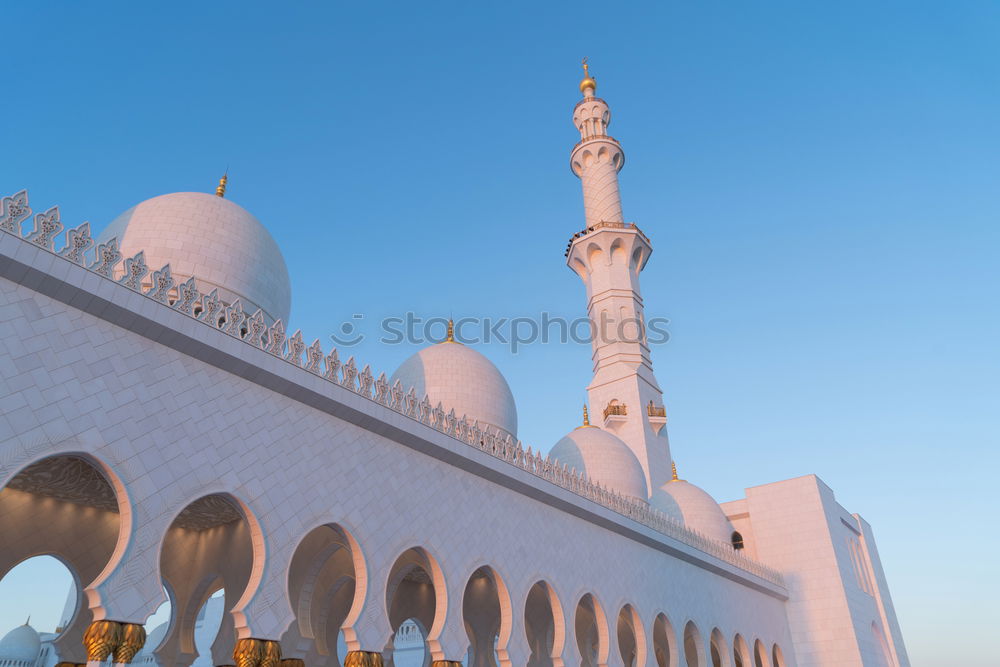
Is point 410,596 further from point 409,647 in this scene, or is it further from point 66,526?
point 409,647

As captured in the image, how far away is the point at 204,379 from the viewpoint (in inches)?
331

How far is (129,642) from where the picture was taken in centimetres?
706

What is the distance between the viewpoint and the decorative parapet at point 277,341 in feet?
23.9

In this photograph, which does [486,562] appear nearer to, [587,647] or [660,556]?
[660,556]

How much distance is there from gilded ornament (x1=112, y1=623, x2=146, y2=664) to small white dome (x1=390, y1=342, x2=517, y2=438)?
8.25 meters

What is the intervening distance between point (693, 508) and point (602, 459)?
4.93 meters

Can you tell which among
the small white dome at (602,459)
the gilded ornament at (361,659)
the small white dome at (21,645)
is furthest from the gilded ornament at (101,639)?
the small white dome at (21,645)

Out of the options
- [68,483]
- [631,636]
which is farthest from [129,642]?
[631,636]

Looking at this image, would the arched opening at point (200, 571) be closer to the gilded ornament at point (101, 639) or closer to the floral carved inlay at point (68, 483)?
the floral carved inlay at point (68, 483)

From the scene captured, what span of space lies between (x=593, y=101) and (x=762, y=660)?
22.0m

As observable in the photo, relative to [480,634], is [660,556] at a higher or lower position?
higher

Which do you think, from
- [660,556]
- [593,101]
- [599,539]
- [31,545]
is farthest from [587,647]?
[593,101]

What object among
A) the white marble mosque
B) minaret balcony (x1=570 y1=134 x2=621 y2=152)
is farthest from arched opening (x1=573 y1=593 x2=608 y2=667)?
minaret balcony (x1=570 y1=134 x2=621 y2=152)

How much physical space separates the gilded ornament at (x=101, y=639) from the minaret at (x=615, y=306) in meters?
18.6
